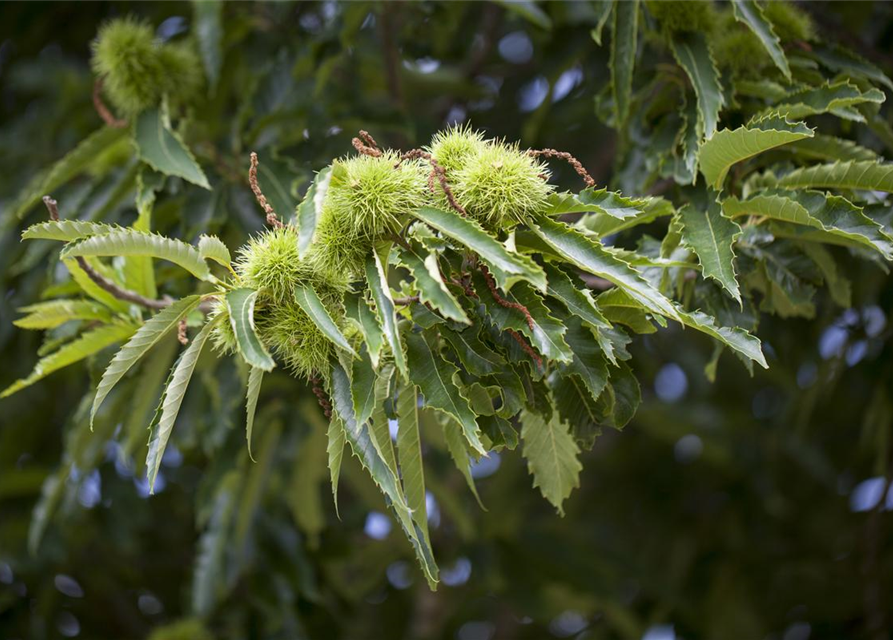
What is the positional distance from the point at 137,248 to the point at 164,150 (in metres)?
0.72

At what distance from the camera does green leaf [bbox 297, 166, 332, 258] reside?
109 centimetres

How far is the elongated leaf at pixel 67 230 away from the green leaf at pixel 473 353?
18.9 inches

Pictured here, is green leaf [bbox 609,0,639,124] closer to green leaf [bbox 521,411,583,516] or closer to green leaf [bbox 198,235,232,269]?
green leaf [bbox 521,411,583,516]

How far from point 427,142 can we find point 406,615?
2.07 meters

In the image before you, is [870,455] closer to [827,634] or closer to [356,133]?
[827,634]

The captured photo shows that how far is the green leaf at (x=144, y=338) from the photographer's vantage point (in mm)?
1260

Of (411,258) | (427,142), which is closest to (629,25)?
(411,258)

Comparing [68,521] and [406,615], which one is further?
[406,615]

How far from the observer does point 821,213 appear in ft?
4.82

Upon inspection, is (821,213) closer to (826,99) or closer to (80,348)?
(826,99)

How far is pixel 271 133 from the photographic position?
2402mm

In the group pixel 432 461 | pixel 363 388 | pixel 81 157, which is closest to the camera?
pixel 363 388

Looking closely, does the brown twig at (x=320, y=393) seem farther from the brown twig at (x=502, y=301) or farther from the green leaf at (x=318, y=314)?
the brown twig at (x=502, y=301)

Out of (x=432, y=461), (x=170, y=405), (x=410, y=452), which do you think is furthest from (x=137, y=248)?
(x=432, y=461)
